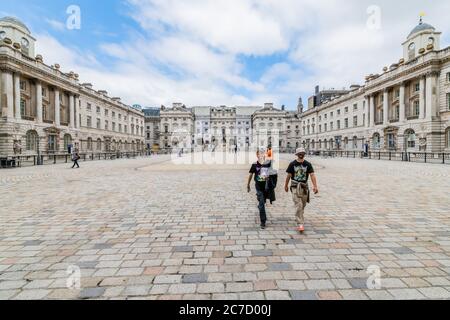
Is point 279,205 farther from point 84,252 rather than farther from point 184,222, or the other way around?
point 84,252

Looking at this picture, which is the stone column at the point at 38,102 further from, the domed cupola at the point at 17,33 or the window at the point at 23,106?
the domed cupola at the point at 17,33

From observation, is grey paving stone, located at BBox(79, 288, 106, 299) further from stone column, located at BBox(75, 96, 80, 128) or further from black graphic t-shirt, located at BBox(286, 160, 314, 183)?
stone column, located at BBox(75, 96, 80, 128)

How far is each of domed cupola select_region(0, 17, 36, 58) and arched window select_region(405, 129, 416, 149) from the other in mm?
53832

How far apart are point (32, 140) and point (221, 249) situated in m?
35.4

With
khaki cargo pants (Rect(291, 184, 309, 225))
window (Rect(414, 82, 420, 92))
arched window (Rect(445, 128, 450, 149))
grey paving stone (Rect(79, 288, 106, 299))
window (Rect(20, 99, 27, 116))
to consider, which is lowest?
grey paving stone (Rect(79, 288, 106, 299))

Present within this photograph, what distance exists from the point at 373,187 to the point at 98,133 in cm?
4704

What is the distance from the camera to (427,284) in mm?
3010

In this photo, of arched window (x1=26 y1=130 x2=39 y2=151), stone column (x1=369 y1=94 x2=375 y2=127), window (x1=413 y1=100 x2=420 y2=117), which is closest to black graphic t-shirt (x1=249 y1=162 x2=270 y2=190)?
arched window (x1=26 y1=130 x2=39 y2=151)

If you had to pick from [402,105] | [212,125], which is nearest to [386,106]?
[402,105]

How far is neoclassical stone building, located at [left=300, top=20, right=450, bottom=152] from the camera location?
96.3 feet

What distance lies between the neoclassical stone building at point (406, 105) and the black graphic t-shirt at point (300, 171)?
33.5 m

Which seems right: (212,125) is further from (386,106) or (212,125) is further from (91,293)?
(91,293)
